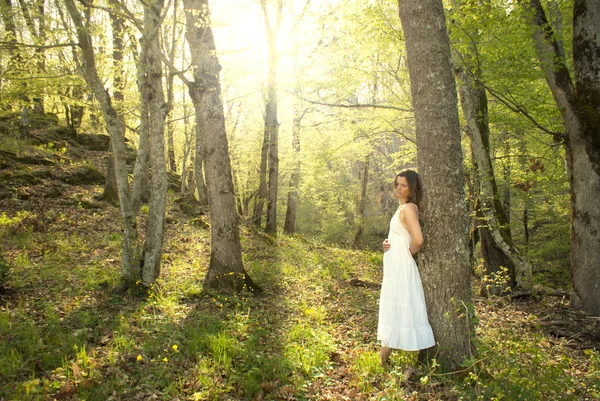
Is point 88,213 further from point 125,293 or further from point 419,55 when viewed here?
point 419,55

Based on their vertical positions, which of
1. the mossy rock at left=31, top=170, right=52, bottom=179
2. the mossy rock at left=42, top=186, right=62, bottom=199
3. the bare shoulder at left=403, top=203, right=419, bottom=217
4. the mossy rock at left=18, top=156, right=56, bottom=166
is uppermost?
the mossy rock at left=18, top=156, right=56, bottom=166

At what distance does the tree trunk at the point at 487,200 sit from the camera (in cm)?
794

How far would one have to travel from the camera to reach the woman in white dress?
3.80 meters

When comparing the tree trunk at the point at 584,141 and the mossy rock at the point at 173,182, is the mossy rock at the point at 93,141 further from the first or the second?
the tree trunk at the point at 584,141

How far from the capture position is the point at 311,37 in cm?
1189

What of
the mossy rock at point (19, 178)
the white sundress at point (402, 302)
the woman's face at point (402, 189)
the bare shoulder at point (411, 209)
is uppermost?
the mossy rock at point (19, 178)

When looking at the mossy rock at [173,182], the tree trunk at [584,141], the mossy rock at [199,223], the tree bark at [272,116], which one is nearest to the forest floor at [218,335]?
the tree trunk at [584,141]

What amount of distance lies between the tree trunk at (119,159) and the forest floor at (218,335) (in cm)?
50

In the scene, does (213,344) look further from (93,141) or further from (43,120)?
(43,120)

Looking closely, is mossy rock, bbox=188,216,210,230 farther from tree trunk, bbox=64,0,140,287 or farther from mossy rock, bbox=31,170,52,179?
tree trunk, bbox=64,0,140,287

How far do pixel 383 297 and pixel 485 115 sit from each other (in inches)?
256

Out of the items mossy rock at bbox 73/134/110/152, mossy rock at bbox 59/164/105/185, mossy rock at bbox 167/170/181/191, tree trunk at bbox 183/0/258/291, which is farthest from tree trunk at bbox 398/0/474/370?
mossy rock at bbox 73/134/110/152

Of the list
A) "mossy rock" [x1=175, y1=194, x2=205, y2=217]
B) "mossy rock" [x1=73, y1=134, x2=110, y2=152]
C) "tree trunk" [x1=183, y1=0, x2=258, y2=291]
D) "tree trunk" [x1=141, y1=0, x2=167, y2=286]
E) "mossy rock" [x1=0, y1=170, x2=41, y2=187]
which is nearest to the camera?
"tree trunk" [x1=141, y1=0, x2=167, y2=286]

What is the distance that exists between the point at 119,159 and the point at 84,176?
867cm
